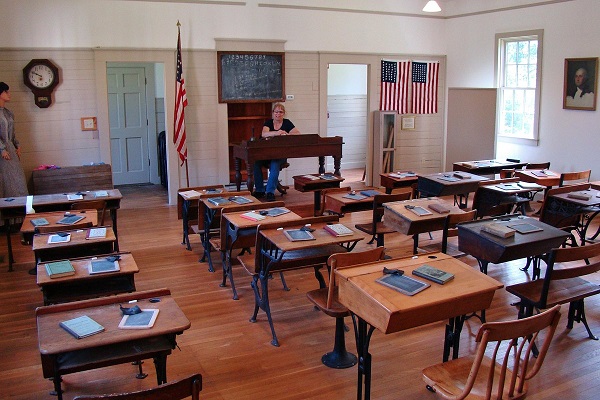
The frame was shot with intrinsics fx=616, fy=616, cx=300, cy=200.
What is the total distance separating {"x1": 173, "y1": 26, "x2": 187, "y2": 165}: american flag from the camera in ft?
31.2

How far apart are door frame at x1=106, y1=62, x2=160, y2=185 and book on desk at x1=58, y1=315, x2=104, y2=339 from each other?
8796 mm

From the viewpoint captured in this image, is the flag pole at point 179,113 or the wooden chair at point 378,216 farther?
the flag pole at point 179,113

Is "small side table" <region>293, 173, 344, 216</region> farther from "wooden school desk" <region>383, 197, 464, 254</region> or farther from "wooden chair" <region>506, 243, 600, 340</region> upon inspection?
"wooden chair" <region>506, 243, 600, 340</region>

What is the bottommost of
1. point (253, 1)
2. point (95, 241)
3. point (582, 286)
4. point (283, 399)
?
point (283, 399)

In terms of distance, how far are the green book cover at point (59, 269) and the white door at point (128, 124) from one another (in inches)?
A: 287

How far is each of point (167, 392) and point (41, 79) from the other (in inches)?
309

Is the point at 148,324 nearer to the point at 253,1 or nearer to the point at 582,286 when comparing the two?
the point at 582,286

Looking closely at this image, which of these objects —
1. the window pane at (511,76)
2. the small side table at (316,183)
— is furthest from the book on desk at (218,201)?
the window pane at (511,76)

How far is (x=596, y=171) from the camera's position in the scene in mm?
9312

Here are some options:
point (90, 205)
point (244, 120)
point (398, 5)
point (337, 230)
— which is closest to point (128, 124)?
point (244, 120)

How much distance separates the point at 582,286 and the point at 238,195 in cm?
365

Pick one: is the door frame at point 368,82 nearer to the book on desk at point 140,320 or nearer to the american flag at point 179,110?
the american flag at point 179,110

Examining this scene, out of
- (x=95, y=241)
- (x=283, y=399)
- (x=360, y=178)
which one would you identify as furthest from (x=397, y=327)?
(x=360, y=178)

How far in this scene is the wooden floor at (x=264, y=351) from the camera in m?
4.24
